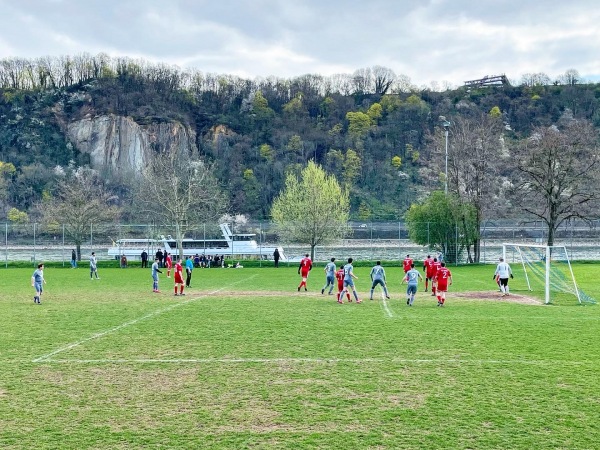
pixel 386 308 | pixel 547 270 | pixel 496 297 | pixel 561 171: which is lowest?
pixel 496 297

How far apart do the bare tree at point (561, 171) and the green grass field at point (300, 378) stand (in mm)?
32370

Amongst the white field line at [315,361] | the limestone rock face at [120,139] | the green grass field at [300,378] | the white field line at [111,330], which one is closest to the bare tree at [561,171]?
the green grass field at [300,378]

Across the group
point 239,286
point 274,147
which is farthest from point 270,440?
point 274,147

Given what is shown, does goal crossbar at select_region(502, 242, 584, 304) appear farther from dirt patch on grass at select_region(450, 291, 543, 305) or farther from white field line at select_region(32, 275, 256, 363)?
white field line at select_region(32, 275, 256, 363)

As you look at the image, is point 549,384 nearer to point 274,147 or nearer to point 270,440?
point 270,440

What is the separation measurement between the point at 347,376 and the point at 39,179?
119 meters

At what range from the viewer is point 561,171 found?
1962 inches

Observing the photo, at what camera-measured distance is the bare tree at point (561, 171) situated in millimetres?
49719

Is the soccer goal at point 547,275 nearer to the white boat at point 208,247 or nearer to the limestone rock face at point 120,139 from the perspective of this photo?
the white boat at point 208,247

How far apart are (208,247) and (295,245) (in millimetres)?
10309

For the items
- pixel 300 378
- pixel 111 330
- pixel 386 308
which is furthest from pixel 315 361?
pixel 386 308

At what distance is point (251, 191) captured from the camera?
122875mm

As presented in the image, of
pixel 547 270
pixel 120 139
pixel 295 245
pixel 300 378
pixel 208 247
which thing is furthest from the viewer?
pixel 120 139

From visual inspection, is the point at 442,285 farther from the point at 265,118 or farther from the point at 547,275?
the point at 265,118
